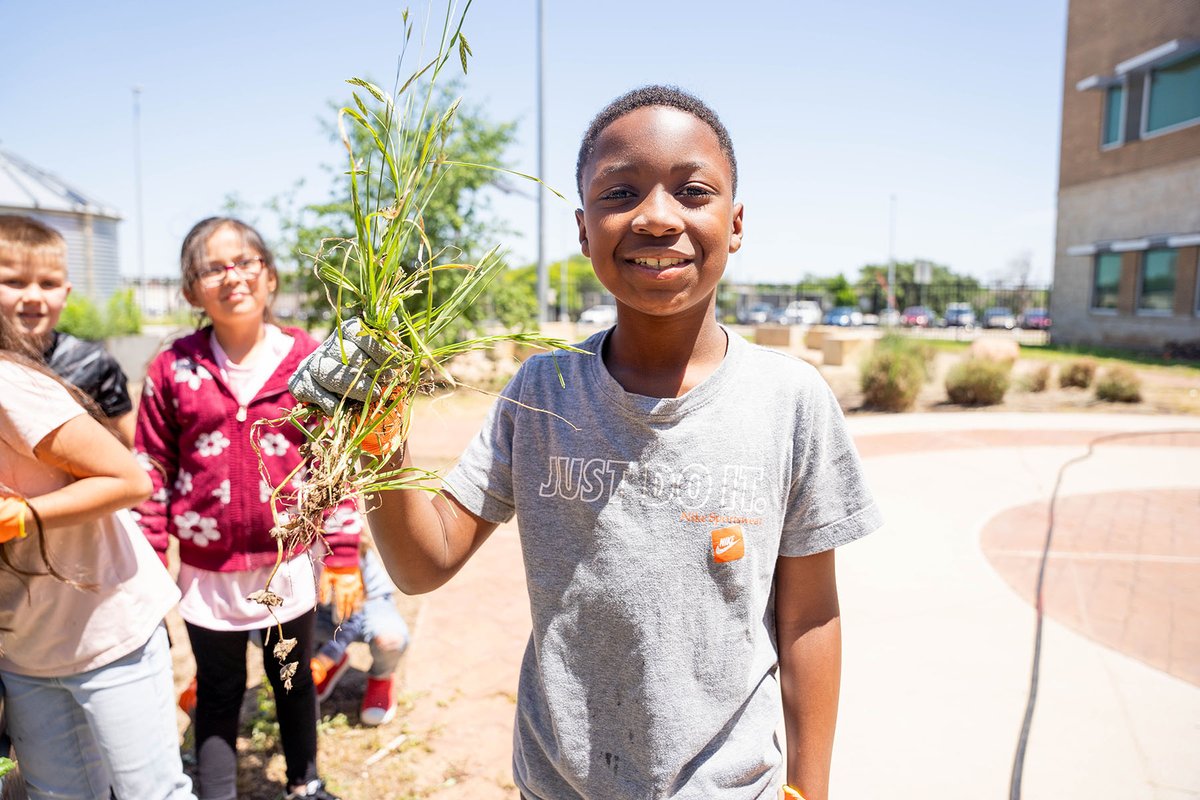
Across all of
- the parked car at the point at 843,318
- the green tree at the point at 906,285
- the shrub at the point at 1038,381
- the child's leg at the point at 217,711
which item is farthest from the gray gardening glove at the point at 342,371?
the parked car at the point at 843,318

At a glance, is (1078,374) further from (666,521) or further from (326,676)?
(666,521)

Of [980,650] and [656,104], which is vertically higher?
[656,104]

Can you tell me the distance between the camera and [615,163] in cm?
129

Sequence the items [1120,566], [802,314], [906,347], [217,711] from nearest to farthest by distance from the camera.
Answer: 1. [217,711]
2. [1120,566]
3. [906,347]
4. [802,314]

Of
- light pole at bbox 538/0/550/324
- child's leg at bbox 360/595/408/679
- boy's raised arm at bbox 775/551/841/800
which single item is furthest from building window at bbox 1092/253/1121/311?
boy's raised arm at bbox 775/551/841/800

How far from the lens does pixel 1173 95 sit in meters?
21.1

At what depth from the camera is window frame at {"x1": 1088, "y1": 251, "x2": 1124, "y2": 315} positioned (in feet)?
74.3

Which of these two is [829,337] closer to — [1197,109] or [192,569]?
[1197,109]

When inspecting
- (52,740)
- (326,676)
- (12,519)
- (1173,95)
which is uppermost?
(1173,95)

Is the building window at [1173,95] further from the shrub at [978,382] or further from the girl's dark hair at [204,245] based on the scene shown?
the girl's dark hair at [204,245]

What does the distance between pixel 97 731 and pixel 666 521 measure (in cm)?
156

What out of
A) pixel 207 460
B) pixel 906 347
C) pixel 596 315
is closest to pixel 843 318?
pixel 596 315

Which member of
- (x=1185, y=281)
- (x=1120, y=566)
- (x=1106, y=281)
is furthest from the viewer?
(x=1106, y=281)

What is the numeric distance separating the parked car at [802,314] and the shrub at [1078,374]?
32400 millimetres
